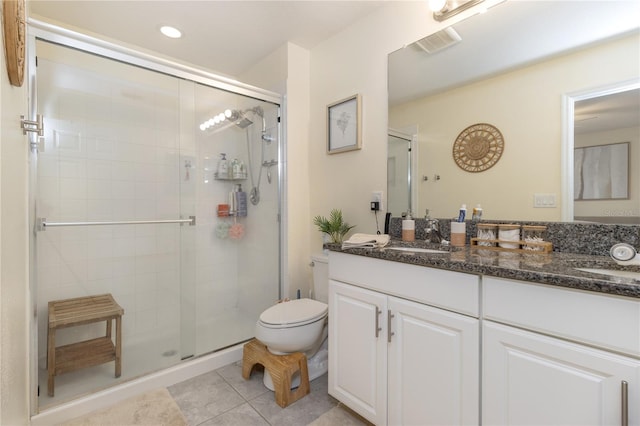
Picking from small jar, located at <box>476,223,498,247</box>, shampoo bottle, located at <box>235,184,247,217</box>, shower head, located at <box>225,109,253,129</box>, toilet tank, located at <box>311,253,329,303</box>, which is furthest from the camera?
shampoo bottle, located at <box>235,184,247,217</box>

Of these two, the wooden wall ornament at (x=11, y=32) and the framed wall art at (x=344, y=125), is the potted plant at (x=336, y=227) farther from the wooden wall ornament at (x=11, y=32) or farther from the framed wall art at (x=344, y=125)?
the wooden wall ornament at (x=11, y=32)

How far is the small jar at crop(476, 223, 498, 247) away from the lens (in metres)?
1.39

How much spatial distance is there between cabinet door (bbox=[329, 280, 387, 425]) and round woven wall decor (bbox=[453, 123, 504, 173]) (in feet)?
2.79

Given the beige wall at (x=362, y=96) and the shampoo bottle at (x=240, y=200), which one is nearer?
the beige wall at (x=362, y=96)

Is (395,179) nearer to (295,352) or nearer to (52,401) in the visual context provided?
(295,352)

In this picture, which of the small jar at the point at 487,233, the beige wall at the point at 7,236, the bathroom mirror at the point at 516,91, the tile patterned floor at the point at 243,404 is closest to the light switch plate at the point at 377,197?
the bathroom mirror at the point at 516,91

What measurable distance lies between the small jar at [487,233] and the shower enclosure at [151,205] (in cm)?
148

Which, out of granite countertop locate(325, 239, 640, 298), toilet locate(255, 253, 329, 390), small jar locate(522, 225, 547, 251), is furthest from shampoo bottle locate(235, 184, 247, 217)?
small jar locate(522, 225, 547, 251)

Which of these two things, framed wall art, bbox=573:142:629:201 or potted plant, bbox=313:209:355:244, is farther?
potted plant, bbox=313:209:355:244

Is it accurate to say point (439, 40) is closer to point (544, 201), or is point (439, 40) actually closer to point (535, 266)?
point (544, 201)

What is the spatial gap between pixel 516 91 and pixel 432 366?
1276 mm

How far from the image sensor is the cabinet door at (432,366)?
100 centimetres

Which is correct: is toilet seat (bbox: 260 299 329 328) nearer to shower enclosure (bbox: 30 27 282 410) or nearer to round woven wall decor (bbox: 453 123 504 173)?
shower enclosure (bbox: 30 27 282 410)

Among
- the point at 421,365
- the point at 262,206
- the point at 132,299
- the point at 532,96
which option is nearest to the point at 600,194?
the point at 532,96
